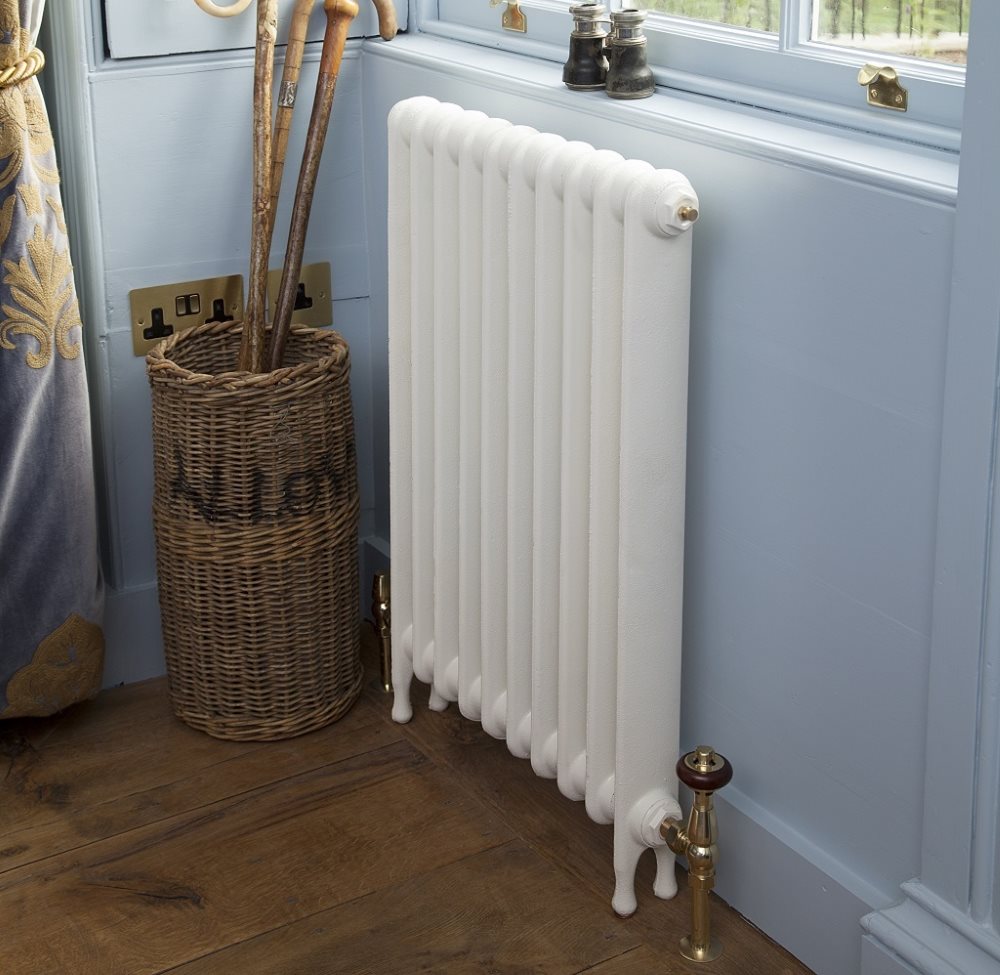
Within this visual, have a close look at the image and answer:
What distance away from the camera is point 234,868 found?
183 cm

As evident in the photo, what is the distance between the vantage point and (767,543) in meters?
1.57

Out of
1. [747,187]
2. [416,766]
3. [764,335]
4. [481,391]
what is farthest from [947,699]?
[416,766]

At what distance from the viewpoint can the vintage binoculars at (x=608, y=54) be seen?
165 cm

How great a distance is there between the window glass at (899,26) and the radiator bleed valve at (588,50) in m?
0.29

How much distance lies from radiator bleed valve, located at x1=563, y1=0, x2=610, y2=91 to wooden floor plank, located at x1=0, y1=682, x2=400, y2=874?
0.96 meters

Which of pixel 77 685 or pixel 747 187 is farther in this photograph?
pixel 77 685

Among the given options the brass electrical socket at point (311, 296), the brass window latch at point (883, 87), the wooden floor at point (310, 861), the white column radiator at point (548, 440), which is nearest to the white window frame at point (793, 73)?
the brass window latch at point (883, 87)

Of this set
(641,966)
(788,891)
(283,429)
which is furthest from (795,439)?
(283,429)

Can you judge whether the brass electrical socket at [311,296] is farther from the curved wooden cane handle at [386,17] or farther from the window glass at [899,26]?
the window glass at [899,26]

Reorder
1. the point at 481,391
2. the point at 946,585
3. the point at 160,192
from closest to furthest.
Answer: the point at 946,585
the point at 481,391
the point at 160,192

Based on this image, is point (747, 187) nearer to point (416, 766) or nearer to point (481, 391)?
point (481, 391)

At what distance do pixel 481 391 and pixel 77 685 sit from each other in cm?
78

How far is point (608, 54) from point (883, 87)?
391 millimetres

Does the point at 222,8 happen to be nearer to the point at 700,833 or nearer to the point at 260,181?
the point at 260,181
